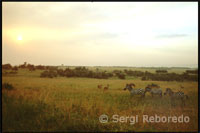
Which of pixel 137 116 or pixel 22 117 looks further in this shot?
pixel 137 116

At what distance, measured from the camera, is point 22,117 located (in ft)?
18.7

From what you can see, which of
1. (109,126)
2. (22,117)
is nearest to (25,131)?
(22,117)

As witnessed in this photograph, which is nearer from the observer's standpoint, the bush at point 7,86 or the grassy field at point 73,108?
the grassy field at point 73,108

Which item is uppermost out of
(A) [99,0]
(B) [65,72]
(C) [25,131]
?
(A) [99,0]

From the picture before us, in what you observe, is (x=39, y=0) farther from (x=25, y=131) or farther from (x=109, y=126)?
(x=109, y=126)

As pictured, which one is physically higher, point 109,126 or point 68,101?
Answer: point 68,101

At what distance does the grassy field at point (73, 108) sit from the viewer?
5602 millimetres

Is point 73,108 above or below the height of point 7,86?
below

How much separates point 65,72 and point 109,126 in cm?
627

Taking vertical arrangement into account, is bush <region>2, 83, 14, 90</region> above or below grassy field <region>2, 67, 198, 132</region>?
above

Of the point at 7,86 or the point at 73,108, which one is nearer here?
the point at 73,108

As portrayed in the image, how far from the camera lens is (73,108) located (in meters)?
6.32

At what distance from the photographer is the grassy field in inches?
221

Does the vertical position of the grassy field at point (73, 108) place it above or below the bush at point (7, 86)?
below
